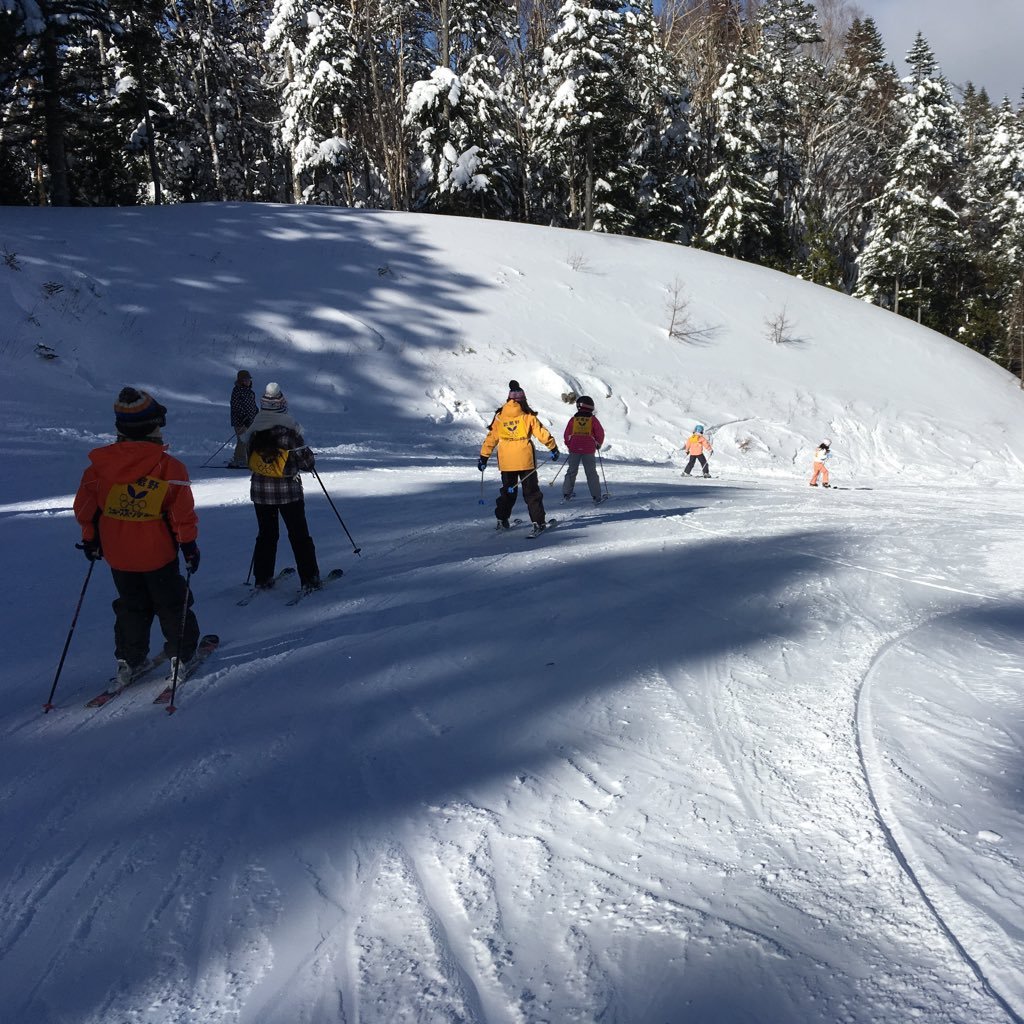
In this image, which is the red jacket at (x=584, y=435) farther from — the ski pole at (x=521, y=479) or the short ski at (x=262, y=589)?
the short ski at (x=262, y=589)

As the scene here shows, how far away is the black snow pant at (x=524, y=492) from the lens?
923 cm

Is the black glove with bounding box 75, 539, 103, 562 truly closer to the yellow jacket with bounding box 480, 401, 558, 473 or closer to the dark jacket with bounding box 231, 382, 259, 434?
the yellow jacket with bounding box 480, 401, 558, 473

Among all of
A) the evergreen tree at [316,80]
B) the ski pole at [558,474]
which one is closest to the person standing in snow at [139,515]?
the ski pole at [558,474]

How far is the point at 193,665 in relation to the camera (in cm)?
521

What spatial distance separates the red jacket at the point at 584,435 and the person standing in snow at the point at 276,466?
18.3 feet

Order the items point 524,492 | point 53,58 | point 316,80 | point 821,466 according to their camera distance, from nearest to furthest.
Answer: point 524,492, point 821,466, point 53,58, point 316,80

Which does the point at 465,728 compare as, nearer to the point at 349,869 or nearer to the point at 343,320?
the point at 349,869

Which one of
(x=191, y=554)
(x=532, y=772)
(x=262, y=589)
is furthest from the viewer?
(x=262, y=589)

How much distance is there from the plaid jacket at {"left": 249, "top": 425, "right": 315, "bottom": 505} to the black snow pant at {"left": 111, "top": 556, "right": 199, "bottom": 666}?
→ 164cm

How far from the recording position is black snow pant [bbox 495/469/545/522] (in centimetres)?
923

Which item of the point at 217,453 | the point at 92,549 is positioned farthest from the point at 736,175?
the point at 92,549

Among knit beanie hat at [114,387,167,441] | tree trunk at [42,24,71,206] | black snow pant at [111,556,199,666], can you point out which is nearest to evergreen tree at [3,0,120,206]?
tree trunk at [42,24,71,206]

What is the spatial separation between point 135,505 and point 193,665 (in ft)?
3.90

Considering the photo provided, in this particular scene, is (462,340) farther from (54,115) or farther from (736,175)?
(736,175)
